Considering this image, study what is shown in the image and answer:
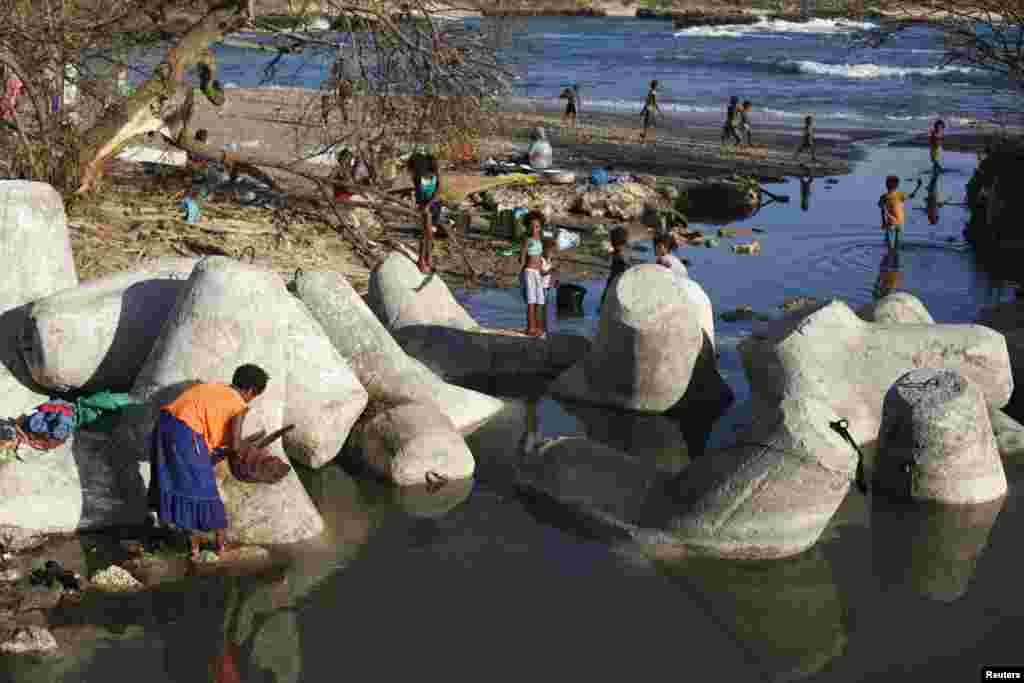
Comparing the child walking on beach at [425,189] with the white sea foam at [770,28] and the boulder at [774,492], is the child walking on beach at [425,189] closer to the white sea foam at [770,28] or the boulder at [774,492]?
the boulder at [774,492]

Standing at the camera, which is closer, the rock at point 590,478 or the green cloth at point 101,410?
the green cloth at point 101,410

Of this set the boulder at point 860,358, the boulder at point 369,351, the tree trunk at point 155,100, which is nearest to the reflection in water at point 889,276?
the boulder at point 860,358

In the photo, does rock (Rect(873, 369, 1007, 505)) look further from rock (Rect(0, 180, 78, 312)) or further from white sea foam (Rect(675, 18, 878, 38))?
white sea foam (Rect(675, 18, 878, 38))

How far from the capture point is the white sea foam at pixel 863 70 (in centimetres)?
4825

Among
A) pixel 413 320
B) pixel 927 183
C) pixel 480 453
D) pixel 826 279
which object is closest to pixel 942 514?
pixel 480 453

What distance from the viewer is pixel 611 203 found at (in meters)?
20.2

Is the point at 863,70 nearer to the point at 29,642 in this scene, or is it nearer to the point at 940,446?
the point at 940,446

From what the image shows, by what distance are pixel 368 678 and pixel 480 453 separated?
11.3 feet

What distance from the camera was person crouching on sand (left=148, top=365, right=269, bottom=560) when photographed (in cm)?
770

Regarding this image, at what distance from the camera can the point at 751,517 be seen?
8.34 m

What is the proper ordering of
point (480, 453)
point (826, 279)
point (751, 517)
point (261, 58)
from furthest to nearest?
point (261, 58) → point (826, 279) → point (480, 453) → point (751, 517)

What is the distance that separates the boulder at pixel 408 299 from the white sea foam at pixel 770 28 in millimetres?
56713

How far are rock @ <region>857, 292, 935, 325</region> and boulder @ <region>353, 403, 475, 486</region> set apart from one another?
4091 mm

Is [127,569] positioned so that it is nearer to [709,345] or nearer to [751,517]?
[751,517]
